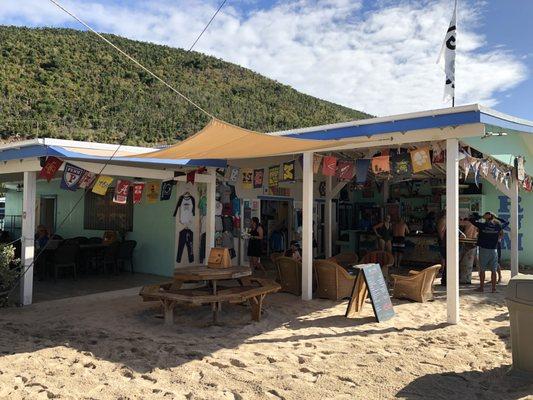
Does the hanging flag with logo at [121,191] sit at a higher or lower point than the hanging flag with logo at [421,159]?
lower

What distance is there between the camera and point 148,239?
10289 millimetres

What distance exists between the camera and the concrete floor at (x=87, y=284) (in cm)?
781

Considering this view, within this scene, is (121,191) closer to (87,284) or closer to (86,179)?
(86,179)

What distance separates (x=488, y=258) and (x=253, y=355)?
17.8 ft

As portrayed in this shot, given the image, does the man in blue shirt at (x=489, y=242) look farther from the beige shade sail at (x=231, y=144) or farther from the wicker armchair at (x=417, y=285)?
the beige shade sail at (x=231, y=144)

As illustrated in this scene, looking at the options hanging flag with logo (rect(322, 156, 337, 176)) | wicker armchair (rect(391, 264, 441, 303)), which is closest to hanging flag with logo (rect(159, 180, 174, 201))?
hanging flag with logo (rect(322, 156, 337, 176))

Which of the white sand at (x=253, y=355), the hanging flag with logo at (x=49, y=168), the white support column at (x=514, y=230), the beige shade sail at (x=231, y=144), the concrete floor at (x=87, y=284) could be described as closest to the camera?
the white sand at (x=253, y=355)

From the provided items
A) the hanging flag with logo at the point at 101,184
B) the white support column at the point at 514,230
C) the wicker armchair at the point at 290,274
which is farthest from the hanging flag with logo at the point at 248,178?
the white support column at the point at 514,230

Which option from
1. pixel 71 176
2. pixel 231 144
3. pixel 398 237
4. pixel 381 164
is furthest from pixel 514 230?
pixel 71 176

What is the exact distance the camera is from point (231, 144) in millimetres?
5949

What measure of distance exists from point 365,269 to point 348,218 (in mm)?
8461

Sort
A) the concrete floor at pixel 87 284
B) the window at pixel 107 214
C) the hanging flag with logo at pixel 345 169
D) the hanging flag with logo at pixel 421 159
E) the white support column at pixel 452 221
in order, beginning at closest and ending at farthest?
the white support column at pixel 452 221 → the hanging flag with logo at pixel 421 159 → the hanging flag with logo at pixel 345 169 → the concrete floor at pixel 87 284 → the window at pixel 107 214

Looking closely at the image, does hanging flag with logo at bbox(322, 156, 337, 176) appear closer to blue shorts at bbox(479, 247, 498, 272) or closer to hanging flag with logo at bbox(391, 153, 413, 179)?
hanging flag with logo at bbox(391, 153, 413, 179)

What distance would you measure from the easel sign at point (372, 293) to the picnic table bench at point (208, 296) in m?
1.10
